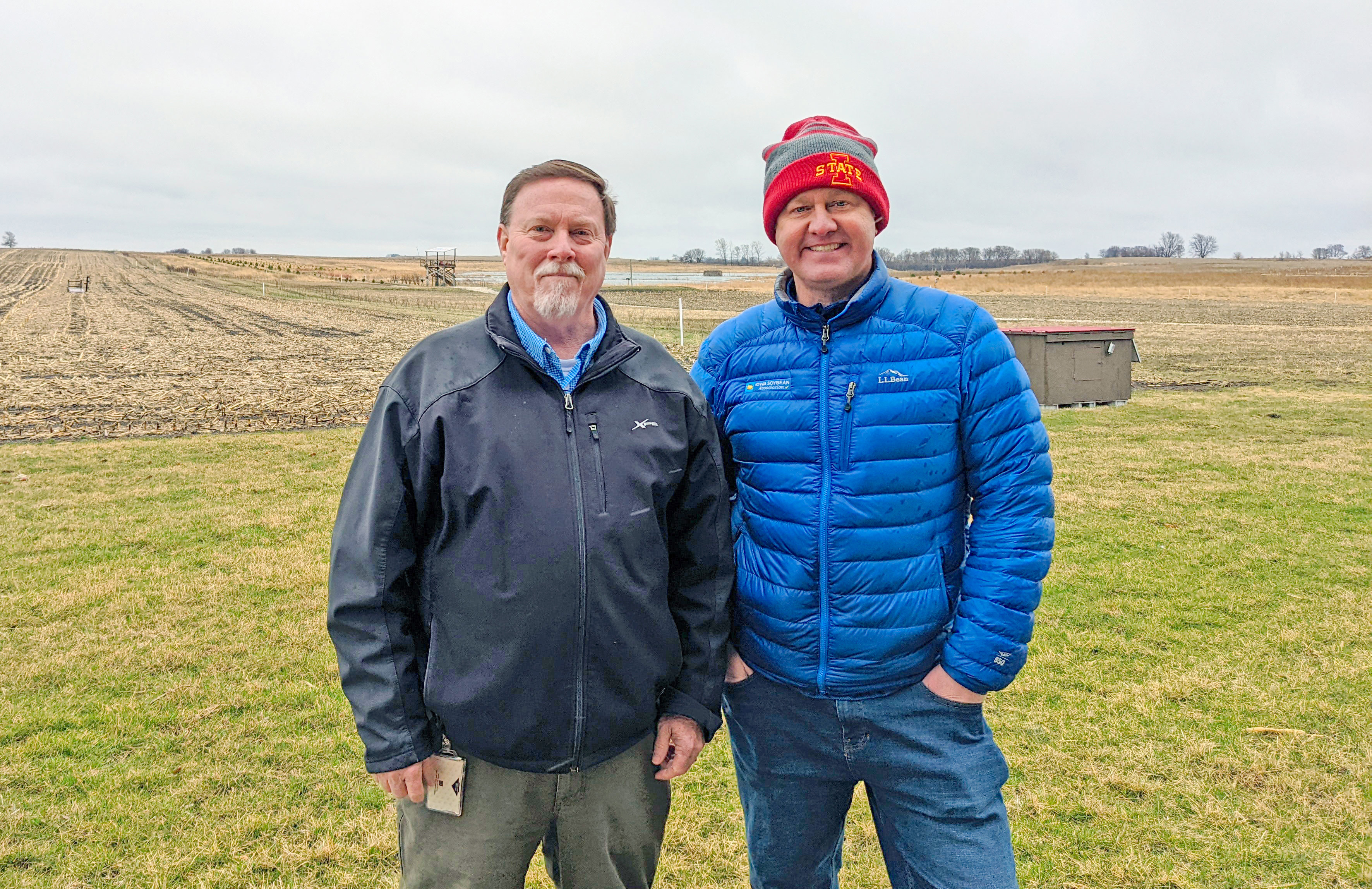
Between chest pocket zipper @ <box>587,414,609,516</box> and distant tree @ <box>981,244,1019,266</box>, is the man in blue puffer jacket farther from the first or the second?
distant tree @ <box>981,244,1019,266</box>

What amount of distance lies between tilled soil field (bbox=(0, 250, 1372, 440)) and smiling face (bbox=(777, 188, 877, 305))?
1045cm

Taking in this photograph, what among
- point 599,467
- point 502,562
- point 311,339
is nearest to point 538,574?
point 502,562

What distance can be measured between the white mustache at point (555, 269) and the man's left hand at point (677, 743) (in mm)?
1114

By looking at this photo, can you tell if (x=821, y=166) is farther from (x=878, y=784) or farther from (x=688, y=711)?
(x=878, y=784)

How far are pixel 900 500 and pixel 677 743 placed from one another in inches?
32.1

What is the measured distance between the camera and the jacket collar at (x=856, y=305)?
2012mm

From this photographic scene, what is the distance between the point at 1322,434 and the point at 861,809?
970 cm

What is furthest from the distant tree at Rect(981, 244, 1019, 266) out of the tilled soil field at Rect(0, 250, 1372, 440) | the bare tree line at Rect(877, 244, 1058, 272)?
the tilled soil field at Rect(0, 250, 1372, 440)

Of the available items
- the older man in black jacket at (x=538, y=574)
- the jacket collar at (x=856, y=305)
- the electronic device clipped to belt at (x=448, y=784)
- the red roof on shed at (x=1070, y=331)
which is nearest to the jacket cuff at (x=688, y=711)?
the older man in black jacket at (x=538, y=574)

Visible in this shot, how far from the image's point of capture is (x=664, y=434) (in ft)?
6.51

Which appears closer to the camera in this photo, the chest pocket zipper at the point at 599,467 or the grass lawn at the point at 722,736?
the chest pocket zipper at the point at 599,467

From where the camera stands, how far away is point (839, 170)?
2008 millimetres

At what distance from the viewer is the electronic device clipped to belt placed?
1921 mm

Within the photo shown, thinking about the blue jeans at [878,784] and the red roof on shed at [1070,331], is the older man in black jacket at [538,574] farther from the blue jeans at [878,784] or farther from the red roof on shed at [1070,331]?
the red roof on shed at [1070,331]
